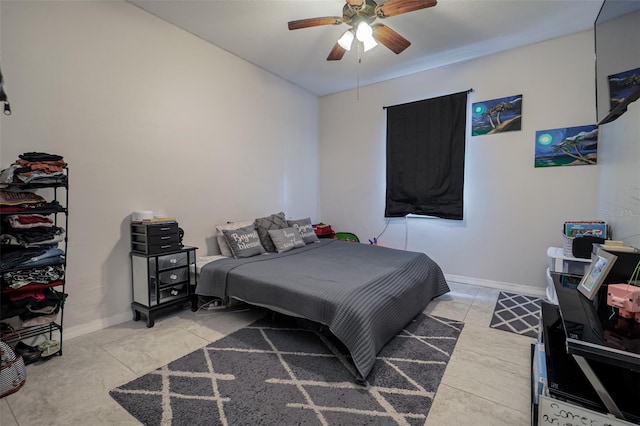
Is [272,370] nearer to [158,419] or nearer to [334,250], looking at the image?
[158,419]

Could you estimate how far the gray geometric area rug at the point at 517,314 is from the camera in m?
2.51

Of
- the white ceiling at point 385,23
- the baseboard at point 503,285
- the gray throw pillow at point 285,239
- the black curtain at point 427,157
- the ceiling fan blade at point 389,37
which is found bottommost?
the baseboard at point 503,285

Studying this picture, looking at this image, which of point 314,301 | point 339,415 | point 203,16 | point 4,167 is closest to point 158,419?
point 339,415

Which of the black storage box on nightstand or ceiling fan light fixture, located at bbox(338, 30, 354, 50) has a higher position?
ceiling fan light fixture, located at bbox(338, 30, 354, 50)

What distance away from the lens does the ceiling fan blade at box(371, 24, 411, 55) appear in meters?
2.43

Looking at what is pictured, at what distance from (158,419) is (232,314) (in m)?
1.33

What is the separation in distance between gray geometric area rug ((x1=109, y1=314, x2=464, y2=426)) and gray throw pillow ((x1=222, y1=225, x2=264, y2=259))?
3.17 feet

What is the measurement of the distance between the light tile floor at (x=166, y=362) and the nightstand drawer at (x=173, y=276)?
0.34 metres

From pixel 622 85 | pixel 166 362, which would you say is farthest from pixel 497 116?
pixel 166 362

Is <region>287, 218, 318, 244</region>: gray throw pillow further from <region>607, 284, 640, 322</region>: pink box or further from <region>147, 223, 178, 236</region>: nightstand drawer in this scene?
<region>607, 284, 640, 322</region>: pink box

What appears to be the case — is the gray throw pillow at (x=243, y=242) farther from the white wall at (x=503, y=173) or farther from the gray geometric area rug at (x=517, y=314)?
the gray geometric area rug at (x=517, y=314)

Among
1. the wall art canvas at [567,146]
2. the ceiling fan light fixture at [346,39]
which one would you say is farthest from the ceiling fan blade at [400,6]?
the wall art canvas at [567,146]

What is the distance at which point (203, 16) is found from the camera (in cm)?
280

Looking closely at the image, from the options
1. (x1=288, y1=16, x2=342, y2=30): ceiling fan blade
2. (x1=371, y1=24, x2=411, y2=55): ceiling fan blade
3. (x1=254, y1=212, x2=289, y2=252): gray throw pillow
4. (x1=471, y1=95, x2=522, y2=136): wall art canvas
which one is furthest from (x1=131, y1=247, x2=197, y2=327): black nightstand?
(x1=471, y1=95, x2=522, y2=136): wall art canvas
